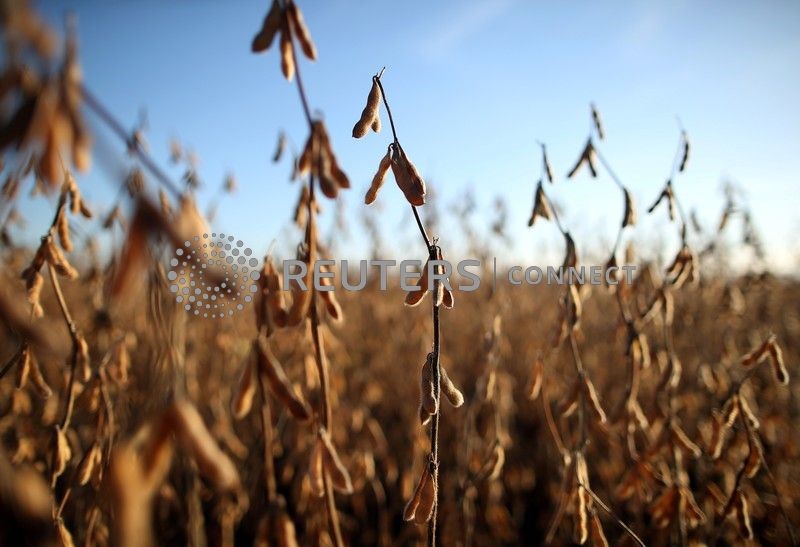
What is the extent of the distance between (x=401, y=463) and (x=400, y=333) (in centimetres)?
101

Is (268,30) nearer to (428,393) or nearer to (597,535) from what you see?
(428,393)

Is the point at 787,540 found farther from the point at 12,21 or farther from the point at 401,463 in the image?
the point at 12,21

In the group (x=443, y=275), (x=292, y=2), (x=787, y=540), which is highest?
(x=292, y=2)

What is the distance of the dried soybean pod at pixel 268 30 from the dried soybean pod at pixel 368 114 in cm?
20

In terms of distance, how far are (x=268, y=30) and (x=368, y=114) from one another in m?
0.24

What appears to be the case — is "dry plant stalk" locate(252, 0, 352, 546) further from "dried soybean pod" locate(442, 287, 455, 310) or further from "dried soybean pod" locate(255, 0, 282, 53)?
"dried soybean pod" locate(442, 287, 455, 310)

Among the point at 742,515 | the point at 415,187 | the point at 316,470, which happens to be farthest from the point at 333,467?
the point at 742,515

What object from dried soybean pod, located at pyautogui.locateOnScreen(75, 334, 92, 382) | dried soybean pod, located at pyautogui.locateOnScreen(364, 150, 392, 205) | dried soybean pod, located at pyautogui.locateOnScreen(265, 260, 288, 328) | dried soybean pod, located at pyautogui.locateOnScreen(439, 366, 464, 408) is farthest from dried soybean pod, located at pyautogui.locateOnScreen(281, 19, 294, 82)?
dried soybean pod, located at pyautogui.locateOnScreen(75, 334, 92, 382)

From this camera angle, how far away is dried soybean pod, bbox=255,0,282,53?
2.72 ft

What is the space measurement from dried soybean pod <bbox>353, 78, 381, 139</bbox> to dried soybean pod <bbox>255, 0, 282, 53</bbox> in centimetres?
20

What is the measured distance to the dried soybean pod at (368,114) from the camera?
867 millimetres

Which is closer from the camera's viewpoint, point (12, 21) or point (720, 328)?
point (12, 21)

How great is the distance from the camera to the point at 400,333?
3.50 metres

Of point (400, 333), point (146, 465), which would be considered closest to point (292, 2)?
point (146, 465)
